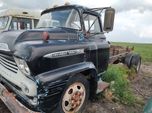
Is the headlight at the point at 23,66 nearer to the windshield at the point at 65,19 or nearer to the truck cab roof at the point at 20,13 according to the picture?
the windshield at the point at 65,19

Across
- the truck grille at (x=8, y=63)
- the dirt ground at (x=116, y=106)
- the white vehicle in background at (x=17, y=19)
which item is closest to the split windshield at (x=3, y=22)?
the white vehicle in background at (x=17, y=19)

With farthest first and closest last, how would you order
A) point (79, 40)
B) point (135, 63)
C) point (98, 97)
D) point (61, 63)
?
1. point (135, 63)
2. point (98, 97)
3. point (79, 40)
4. point (61, 63)

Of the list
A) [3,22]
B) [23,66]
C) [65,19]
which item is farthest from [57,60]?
[3,22]

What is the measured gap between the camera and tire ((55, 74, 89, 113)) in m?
4.32

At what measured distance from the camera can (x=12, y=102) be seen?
14.0 ft

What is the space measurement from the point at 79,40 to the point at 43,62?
131 cm

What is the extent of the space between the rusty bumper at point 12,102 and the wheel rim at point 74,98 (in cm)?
72

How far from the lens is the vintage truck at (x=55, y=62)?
3934 mm

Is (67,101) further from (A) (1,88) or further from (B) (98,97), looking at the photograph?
(B) (98,97)

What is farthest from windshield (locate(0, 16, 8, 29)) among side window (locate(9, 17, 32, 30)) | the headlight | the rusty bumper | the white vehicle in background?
the headlight

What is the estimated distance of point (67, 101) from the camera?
443 cm

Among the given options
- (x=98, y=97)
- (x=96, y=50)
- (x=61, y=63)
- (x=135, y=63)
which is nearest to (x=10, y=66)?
(x=61, y=63)

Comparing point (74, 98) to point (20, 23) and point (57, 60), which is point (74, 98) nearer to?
point (57, 60)

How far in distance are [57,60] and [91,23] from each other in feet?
6.19
